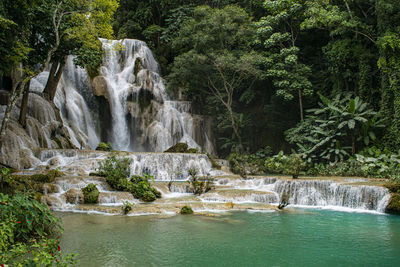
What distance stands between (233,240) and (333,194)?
251 inches

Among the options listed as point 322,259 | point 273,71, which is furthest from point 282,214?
point 273,71

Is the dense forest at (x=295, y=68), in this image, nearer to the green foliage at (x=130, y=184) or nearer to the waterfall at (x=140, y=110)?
the waterfall at (x=140, y=110)

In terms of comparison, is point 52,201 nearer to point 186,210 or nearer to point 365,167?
point 186,210

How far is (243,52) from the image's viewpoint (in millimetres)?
21047

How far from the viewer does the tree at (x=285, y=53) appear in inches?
760

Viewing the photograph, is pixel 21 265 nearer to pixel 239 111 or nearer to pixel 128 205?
pixel 128 205

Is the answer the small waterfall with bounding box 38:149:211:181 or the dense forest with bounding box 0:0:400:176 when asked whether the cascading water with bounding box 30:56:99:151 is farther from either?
the small waterfall with bounding box 38:149:211:181

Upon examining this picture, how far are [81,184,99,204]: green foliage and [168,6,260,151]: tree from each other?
40.7ft

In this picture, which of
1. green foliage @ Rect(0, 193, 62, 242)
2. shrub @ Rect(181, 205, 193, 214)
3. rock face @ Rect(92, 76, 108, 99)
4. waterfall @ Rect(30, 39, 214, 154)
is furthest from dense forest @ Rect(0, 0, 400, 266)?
shrub @ Rect(181, 205, 193, 214)

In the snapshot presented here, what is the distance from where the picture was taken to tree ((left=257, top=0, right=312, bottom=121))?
1931cm

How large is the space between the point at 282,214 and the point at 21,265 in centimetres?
770

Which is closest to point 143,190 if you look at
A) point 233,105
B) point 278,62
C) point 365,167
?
point 365,167

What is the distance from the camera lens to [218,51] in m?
20.9

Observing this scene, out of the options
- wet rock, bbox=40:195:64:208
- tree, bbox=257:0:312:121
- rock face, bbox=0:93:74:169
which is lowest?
wet rock, bbox=40:195:64:208
